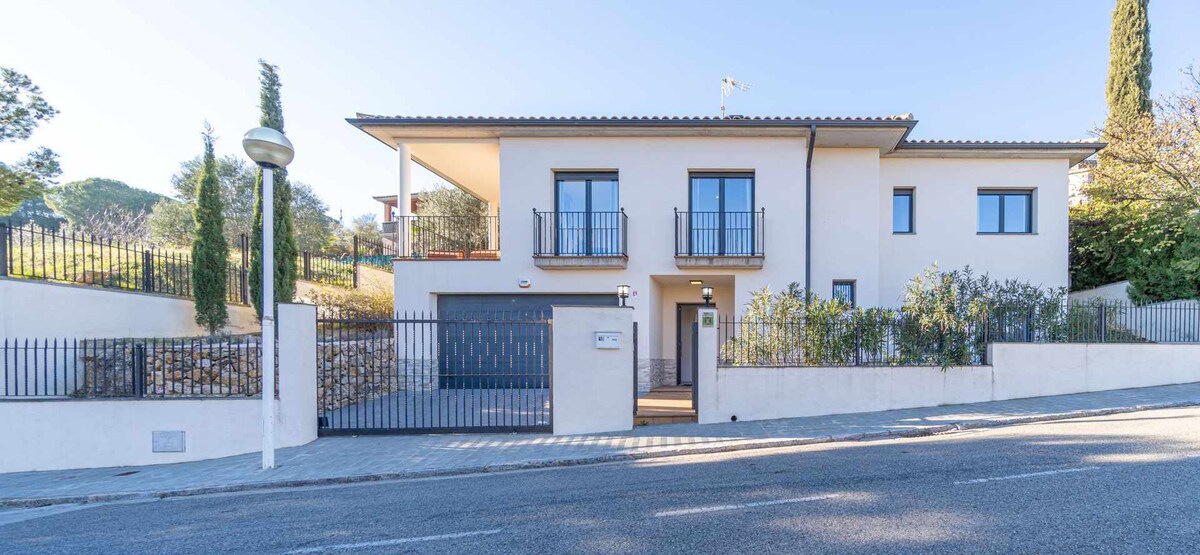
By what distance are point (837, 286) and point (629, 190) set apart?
5.60 metres

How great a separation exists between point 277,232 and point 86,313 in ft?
11.6

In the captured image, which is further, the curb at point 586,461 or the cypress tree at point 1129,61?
the cypress tree at point 1129,61

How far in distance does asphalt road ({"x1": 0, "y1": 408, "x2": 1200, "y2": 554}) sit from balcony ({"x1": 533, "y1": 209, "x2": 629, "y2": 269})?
593cm

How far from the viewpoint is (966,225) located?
12.6 m

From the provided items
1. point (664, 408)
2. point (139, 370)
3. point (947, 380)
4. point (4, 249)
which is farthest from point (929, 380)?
point (4, 249)

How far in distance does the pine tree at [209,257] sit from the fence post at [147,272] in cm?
74

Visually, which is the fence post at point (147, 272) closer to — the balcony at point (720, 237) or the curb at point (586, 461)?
the curb at point (586, 461)

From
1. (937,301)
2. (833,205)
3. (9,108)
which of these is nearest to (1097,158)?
(833,205)

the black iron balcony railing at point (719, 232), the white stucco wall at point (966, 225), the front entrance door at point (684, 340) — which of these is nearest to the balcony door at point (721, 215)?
the black iron balcony railing at point (719, 232)

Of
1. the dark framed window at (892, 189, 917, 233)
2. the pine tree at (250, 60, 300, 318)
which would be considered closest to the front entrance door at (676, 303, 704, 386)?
the dark framed window at (892, 189, 917, 233)

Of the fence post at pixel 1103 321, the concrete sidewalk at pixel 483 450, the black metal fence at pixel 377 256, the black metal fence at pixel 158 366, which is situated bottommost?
the concrete sidewalk at pixel 483 450

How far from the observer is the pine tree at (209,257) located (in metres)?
10.7

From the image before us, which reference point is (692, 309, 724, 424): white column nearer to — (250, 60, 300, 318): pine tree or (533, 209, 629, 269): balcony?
(533, 209, 629, 269): balcony

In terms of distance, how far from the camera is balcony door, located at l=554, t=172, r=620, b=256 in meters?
11.7
